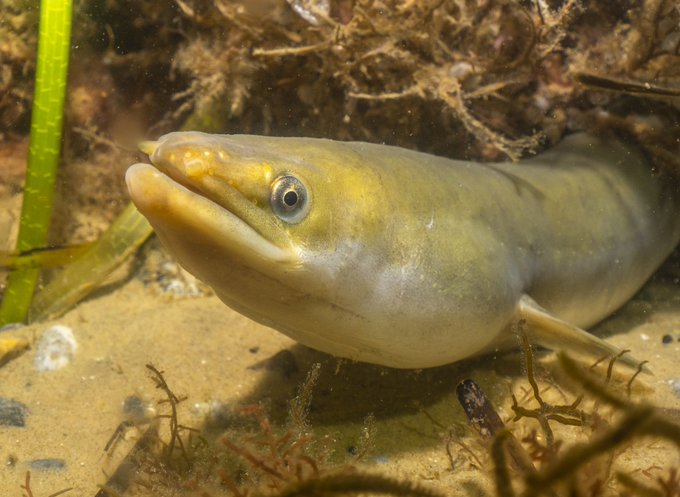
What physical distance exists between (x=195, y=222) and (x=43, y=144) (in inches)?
108

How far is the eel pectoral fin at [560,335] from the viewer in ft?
10.6

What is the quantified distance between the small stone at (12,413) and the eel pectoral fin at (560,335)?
285 centimetres

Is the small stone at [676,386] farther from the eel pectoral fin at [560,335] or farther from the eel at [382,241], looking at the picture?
the eel at [382,241]

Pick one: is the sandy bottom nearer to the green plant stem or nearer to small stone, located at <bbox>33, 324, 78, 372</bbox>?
small stone, located at <bbox>33, 324, 78, 372</bbox>

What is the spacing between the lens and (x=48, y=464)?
296 cm

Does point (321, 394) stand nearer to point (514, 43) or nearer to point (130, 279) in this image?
point (130, 279)

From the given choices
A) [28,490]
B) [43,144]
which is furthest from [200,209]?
[43,144]

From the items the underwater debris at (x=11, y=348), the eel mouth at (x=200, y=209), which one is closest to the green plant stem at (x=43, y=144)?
the underwater debris at (x=11, y=348)

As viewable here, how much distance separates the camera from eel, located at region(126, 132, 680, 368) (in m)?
2.34

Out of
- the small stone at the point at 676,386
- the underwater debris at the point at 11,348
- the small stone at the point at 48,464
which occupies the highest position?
the small stone at the point at 676,386

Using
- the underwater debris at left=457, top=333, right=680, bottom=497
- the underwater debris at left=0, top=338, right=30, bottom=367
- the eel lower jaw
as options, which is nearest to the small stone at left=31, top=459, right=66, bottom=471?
the underwater debris at left=0, top=338, right=30, bottom=367

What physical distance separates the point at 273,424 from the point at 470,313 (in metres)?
1.22

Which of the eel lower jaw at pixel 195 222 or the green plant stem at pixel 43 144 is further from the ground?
the eel lower jaw at pixel 195 222

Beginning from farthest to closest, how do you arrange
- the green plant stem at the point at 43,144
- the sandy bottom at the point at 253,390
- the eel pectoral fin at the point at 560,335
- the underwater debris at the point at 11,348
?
the green plant stem at the point at 43,144
the underwater debris at the point at 11,348
the eel pectoral fin at the point at 560,335
the sandy bottom at the point at 253,390
